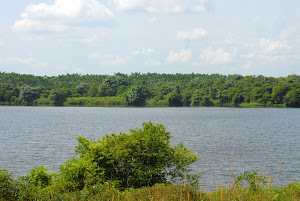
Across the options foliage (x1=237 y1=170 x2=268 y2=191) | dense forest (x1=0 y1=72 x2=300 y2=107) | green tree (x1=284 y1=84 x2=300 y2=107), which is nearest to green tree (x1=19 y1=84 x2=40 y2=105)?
dense forest (x1=0 y1=72 x2=300 y2=107)

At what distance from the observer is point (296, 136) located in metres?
54.0

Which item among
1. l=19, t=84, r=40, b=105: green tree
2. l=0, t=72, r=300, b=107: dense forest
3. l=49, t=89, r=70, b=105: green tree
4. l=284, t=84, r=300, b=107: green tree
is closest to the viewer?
l=284, t=84, r=300, b=107: green tree

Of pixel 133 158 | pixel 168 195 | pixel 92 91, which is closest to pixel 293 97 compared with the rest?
pixel 92 91

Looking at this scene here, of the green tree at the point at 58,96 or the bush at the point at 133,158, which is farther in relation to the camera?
the green tree at the point at 58,96

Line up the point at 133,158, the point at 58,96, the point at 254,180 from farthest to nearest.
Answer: the point at 58,96 < the point at 133,158 < the point at 254,180

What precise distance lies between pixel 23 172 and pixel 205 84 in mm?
158250

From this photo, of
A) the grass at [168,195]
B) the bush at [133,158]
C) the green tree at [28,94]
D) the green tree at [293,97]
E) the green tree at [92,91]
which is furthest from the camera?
the green tree at [92,91]

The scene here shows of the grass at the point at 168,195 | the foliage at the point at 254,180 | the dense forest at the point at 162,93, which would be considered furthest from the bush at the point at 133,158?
the dense forest at the point at 162,93

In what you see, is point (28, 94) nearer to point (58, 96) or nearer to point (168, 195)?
point (58, 96)

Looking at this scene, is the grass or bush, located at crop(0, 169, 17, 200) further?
bush, located at crop(0, 169, 17, 200)

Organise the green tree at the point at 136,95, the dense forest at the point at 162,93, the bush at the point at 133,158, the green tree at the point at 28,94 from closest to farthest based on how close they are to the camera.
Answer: the bush at the point at 133,158, the dense forest at the point at 162,93, the green tree at the point at 28,94, the green tree at the point at 136,95

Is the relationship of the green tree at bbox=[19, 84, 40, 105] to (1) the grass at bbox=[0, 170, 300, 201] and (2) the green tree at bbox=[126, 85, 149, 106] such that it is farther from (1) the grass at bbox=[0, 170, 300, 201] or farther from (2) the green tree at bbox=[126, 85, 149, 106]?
(1) the grass at bbox=[0, 170, 300, 201]

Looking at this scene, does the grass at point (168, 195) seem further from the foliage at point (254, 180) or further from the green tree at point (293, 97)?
the green tree at point (293, 97)

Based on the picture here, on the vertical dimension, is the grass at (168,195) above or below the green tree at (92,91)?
below
